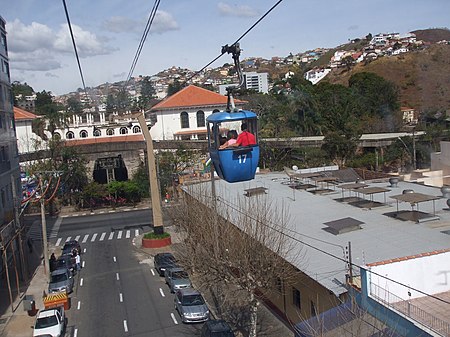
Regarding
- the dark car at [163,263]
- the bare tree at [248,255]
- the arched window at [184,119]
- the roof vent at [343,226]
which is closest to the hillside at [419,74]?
the arched window at [184,119]

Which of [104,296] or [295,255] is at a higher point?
[295,255]

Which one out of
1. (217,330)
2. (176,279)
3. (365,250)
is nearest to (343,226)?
(365,250)

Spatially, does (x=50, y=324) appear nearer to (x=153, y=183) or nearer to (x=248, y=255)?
(x=248, y=255)

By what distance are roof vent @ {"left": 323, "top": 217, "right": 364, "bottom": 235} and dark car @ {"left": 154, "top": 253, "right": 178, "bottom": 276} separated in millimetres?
9579

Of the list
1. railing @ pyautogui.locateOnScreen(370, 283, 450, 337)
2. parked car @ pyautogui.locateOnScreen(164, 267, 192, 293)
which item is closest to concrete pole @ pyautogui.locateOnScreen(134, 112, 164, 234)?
parked car @ pyautogui.locateOnScreen(164, 267, 192, 293)

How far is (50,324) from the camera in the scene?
757 inches

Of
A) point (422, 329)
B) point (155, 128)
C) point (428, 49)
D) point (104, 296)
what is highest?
point (428, 49)

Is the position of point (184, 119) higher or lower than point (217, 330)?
higher

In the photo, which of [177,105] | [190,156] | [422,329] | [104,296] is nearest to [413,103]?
[177,105]

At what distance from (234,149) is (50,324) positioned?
11.6 metres

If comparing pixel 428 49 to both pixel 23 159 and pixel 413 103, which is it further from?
pixel 23 159

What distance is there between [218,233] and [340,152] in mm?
32062

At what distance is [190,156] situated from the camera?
52.3 m

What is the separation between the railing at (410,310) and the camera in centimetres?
1134
